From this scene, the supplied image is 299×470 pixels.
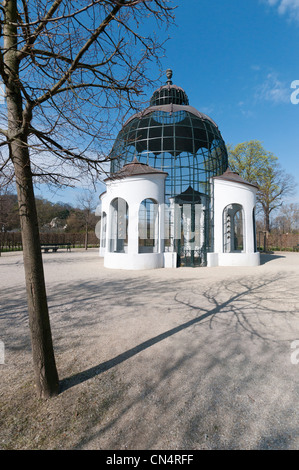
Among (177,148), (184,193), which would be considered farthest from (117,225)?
(177,148)

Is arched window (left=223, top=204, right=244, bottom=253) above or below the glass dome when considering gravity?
below

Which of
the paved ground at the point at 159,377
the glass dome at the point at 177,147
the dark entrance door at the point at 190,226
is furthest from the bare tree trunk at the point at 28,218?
the glass dome at the point at 177,147

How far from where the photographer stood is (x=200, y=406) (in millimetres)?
2469

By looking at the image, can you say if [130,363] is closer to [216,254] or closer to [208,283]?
Result: [208,283]

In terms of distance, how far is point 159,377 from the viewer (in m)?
2.99

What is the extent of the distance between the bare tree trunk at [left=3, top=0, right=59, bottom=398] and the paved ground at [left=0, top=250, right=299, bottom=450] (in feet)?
1.19

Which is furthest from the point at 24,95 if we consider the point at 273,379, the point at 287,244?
the point at 287,244

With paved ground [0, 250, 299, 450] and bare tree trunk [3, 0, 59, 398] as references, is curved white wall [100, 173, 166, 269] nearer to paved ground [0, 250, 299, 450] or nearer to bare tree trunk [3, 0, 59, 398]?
paved ground [0, 250, 299, 450]

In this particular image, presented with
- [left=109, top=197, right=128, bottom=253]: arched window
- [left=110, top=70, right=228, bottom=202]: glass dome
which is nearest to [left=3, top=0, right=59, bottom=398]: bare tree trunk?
[left=110, top=70, right=228, bottom=202]: glass dome

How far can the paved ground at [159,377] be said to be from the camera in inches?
82.8

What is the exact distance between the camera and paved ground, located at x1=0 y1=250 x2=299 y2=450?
210 cm

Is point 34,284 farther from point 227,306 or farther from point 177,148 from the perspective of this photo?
point 177,148

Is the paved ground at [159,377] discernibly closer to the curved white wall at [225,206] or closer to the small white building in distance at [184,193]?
the small white building in distance at [184,193]

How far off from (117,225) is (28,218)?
15.1m
